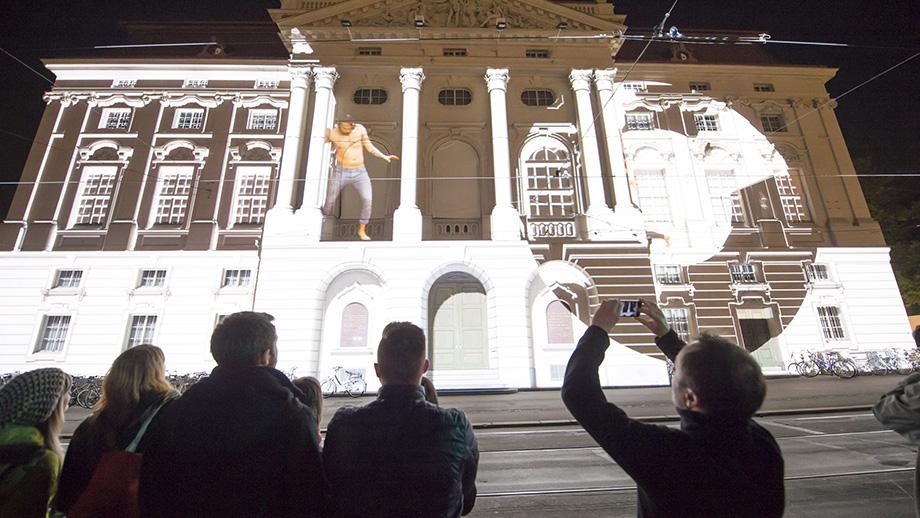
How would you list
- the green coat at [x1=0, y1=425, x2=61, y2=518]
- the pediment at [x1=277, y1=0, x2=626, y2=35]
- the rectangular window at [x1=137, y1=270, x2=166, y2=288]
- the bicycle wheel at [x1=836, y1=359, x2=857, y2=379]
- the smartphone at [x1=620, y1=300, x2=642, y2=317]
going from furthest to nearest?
the pediment at [x1=277, y1=0, x2=626, y2=35], the bicycle wheel at [x1=836, y1=359, x2=857, y2=379], the rectangular window at [x1=137, y1=270, x2=166, y2=288], the smartphone at [x1=620, y1=300, x2=642, y2=317], the green coat at [x1=0, y1=425, x2=61, y2=518]

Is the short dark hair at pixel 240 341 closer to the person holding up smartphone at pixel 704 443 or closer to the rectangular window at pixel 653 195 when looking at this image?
the person holding up smartphone at pixel 704 443

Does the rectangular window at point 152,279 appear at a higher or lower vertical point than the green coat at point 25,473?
higher

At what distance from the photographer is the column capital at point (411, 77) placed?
1277 centimetres

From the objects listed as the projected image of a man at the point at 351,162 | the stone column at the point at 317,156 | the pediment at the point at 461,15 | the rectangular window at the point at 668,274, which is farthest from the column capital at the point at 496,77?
the rectangular window at the point at 668,274

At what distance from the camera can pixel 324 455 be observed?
155 centimetres

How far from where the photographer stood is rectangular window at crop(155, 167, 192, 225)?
10.8 metres

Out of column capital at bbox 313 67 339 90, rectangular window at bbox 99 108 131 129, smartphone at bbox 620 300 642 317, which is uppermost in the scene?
column capital at bbox 313 67 339 90

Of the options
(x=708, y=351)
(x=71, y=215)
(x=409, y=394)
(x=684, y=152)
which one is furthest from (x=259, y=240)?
(x=684, y=152)

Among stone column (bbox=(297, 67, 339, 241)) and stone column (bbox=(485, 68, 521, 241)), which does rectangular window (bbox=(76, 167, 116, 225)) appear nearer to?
stone column (bbox=(297, 67, 339, 241))

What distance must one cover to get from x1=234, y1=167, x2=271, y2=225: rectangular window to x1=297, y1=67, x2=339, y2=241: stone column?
1.12 metres

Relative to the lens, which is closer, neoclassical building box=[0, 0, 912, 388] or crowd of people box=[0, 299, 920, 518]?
crowd of people box=[0, 299, 920, 518]

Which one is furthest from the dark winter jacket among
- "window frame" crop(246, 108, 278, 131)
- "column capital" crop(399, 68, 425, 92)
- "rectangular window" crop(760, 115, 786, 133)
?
"rectangular window" crop(760, 115, 786, 133)

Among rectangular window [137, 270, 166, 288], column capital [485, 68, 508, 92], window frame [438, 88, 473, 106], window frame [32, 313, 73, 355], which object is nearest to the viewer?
window frame [32, 313, 73, 355]

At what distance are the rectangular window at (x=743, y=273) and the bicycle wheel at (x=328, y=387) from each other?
36.8ft
